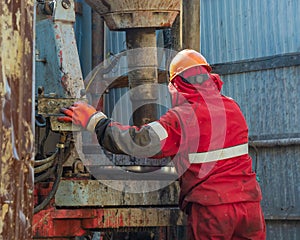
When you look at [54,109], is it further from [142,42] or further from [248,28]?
[248,28]

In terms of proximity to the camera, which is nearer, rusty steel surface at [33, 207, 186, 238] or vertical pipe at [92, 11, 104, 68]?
rusty steel surface at [33, 207, 186, 238]

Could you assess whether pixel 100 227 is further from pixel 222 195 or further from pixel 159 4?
pixel 159 4

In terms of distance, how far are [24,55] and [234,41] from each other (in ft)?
20.2

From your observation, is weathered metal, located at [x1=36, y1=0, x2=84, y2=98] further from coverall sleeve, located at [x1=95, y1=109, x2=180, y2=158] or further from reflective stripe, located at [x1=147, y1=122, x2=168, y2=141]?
reflective stripe, located at [x1=147, y1=122, x2=168, y2=141]

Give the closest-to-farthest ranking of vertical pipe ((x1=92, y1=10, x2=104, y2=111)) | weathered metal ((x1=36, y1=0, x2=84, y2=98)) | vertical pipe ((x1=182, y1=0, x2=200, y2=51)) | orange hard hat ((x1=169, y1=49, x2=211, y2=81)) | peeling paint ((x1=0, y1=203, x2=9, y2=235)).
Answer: peeling paint ((x1=0, y1=203, x2=9, y2=235))
orange hard hat ((x1=169, y1=49, x2=211, y2=81))
weathered metal ((x1=36, y1=0, x2=84, y2=98))
vertical pipe ((x1=182, y1=0, x2=200, y2=51))
vertical pipe ((x1=92, y1=10, x2=104, y2=111))

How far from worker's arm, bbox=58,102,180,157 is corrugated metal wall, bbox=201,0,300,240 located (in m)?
4.09

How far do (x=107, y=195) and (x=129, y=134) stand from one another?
526 millimetres

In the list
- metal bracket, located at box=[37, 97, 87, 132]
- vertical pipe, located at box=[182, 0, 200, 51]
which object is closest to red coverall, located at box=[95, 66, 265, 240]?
metal bracket, located at box=[37, 97, 87, 132]

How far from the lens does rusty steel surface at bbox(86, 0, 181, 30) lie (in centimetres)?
425

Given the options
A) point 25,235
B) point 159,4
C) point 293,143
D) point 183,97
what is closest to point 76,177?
point 183,97

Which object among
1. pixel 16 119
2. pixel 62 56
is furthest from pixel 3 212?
pixel 62 56

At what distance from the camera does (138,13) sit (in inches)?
167

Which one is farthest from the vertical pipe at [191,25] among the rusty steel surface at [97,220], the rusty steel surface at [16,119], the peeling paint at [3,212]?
the peeling paint at [3,212]

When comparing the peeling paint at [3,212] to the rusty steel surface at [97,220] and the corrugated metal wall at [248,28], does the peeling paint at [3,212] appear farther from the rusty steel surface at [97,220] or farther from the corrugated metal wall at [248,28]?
the corrugated metal wall at [248,28]
